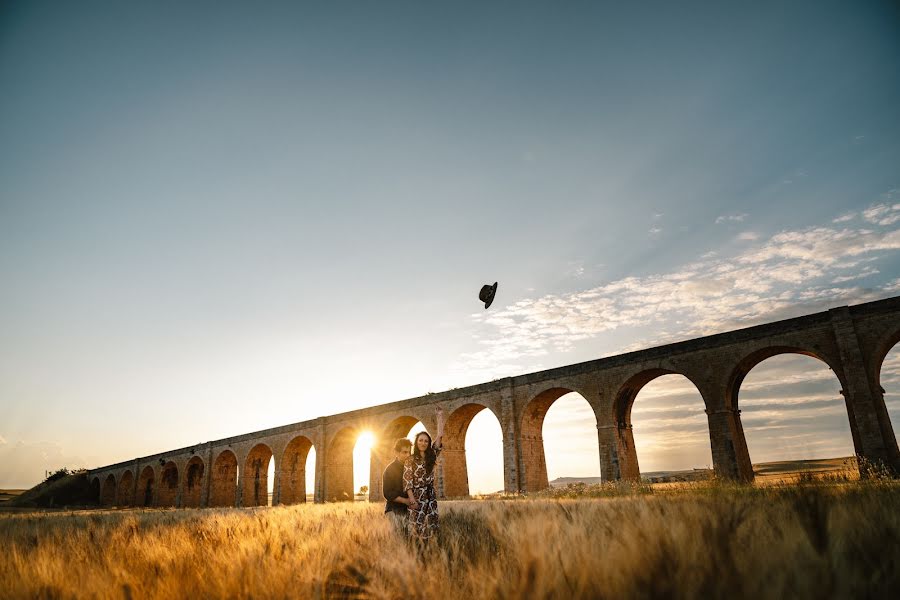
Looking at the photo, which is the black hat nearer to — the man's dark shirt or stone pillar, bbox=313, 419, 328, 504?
the man's dark shirt

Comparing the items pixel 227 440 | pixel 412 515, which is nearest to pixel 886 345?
pixel 412 515

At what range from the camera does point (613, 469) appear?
18.1 metres

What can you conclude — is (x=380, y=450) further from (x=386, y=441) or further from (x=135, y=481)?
(x=135, y=481)

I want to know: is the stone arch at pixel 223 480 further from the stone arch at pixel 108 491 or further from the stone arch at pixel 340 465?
the stone arch at pixel 108 491

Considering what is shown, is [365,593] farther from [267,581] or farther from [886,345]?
[886,345]

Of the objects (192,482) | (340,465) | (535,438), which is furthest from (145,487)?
(535,438)

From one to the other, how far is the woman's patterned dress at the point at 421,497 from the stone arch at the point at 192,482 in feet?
133

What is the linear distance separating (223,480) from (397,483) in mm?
37508

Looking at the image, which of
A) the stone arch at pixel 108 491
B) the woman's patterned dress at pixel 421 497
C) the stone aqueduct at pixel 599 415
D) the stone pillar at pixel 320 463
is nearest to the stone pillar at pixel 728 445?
the stone aqueduct at pixel 599 415

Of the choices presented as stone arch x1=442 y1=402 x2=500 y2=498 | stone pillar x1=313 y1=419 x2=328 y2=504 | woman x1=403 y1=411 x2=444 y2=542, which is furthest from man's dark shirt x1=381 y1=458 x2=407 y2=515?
stone pillar x1=313 y1=419 x2=328 y2=504

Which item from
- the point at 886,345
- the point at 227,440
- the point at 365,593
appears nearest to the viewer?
the point at 365,593

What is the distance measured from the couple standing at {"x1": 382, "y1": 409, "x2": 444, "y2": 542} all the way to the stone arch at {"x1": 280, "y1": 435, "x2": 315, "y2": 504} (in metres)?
27.1

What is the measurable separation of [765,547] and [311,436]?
101ft

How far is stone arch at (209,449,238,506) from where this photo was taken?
36281 millimetres
